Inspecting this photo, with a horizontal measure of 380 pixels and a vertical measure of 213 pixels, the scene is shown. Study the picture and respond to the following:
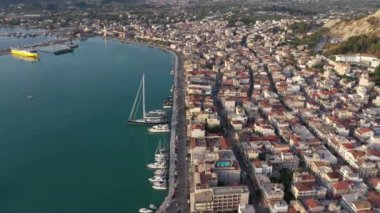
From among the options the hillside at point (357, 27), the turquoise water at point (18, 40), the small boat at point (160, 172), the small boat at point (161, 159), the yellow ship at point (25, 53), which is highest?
the hillside at point (357, 27)

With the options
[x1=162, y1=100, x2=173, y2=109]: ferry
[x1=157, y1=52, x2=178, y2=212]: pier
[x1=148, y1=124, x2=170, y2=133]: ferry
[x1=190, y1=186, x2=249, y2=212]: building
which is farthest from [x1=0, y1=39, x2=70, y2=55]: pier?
[x1=190, y1=186, x2=249, y2=212]: building

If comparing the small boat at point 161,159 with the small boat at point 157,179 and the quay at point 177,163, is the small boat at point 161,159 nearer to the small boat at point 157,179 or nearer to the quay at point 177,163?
the quay at point 177,163

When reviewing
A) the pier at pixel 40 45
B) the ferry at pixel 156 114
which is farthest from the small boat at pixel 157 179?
the pier at pixel 40 45

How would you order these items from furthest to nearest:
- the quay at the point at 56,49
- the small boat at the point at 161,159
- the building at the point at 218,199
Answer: the quay at the point at 56,49 → the small boat at the point at 161,159 → the building at the point at 218,199

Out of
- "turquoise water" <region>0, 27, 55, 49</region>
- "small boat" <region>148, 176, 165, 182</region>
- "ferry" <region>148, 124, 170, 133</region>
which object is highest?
"turquoise water" <region>0, 27, 55, 49</region>

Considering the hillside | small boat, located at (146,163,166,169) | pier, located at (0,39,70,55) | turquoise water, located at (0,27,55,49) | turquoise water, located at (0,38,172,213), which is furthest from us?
turquoise water, located at (0,27,55,49)

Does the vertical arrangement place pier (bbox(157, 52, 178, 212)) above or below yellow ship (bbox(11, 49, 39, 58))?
below

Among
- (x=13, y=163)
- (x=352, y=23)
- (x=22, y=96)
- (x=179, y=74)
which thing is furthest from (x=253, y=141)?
(x=352, y=23)

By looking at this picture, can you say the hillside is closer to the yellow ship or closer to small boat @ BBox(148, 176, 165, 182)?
small boat @ BBox(148, 176, 165, 182)
